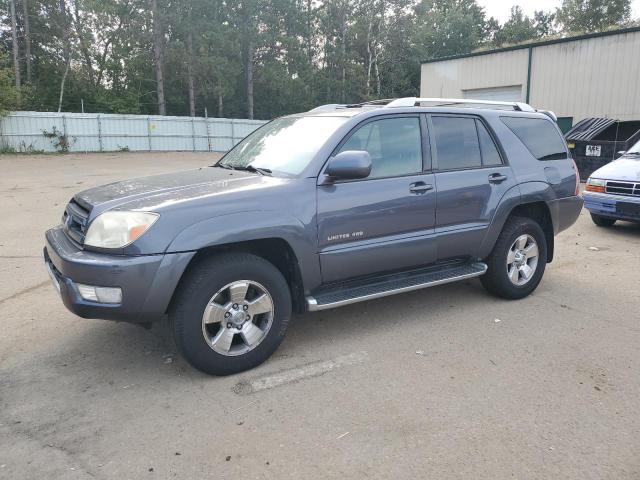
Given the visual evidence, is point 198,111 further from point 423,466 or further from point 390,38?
point 423,466

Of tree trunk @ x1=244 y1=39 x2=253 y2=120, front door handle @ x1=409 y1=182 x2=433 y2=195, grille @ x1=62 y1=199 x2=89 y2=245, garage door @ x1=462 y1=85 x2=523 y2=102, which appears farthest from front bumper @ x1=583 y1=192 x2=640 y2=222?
tree trunk @ x1=244 y1=39 x2=253 y2=120

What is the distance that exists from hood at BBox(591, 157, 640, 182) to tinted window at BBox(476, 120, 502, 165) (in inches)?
158

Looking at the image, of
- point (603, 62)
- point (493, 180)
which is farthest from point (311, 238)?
point (603, 62)

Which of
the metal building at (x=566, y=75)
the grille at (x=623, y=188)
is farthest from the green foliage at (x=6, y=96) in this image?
the grille at (x=623, y=188)

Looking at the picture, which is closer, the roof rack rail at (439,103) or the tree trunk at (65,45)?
the roof rack rail at (439,103)

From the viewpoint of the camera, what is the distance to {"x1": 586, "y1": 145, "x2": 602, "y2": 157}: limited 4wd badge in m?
13.4

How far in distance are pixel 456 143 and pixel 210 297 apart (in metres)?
2.59

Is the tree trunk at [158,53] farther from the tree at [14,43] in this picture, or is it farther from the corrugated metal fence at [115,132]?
the tree at [14,43]

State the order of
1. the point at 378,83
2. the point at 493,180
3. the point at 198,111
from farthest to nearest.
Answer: the point at 378,83 < the point at 198,111 < the point at 493,180

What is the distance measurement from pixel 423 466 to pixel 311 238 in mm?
1679

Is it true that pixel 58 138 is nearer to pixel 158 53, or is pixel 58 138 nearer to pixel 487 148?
pixel 158 53

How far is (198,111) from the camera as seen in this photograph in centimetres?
4175

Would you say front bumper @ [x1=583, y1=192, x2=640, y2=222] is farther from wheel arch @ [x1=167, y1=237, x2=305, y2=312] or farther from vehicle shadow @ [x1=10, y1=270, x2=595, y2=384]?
wheel arch @ [x1=167, y1=237, x2=305, y2=312]

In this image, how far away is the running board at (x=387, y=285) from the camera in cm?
378
